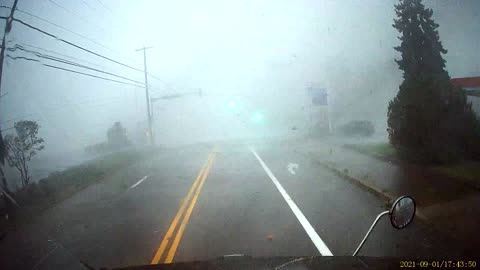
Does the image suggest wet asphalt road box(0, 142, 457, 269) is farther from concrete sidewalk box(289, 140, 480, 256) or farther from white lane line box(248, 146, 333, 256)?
concrete sidewalk box(289, 140, 480, 256)

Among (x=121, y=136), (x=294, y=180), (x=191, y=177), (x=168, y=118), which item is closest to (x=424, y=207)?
(x=294, y=180)

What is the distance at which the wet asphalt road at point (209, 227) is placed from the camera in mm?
5652

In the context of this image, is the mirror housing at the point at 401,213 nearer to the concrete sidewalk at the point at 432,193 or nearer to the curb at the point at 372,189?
the concrete sidewalk at the point at 432,193

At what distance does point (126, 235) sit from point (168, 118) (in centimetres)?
9166

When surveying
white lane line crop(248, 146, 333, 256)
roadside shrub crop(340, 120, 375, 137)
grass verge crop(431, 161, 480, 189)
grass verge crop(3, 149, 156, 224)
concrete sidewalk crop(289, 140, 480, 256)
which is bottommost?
grass verge crop(3, 149, 156, 224)

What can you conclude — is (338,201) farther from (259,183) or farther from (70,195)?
(70,195)

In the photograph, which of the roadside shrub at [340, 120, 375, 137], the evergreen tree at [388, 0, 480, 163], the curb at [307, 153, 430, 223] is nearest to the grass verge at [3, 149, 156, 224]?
the curb at [307, 153, 430, 223]

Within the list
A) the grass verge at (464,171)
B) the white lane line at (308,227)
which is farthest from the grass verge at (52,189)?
the grass verge at (464,171)

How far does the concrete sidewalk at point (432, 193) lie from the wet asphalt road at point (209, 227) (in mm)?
330

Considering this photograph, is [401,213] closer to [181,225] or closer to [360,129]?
[181,225]

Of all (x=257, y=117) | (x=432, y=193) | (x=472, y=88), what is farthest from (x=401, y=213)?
(x=257, y=117)

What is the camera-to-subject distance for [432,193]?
863 cm

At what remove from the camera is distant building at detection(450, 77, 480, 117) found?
2330 cm

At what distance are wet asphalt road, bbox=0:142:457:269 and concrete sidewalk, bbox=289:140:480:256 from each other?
330mm
